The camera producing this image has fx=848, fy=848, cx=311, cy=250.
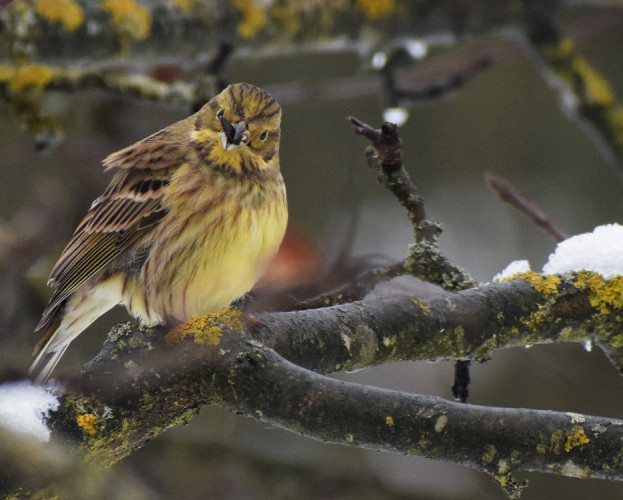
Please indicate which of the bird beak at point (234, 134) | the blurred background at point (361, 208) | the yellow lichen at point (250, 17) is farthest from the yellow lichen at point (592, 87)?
the bird beak at point (234, 134)

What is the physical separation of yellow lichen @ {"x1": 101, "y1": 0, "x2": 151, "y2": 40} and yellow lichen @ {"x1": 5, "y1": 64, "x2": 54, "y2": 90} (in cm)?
36

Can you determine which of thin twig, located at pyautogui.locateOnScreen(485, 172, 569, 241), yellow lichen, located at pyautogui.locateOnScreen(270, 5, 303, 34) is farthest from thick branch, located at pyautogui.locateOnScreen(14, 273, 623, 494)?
yellow lichen, located at pyautogui.locateOnScreen(270, 5, 303, 34)

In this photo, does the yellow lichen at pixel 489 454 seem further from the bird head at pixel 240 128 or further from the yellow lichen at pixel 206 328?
the bird head at pixel 240 128

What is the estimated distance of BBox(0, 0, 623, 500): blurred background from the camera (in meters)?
4.02

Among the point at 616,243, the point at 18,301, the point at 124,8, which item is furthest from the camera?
the point at 18,301

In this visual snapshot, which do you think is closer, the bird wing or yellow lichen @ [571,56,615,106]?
the bird wing

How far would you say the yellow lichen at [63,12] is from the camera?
10.7ft

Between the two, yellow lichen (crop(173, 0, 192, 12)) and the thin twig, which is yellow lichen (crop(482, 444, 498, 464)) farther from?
yellow lichen (crop(173, 0, 192, 12))

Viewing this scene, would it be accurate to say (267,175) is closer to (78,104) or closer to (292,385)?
(292,385)

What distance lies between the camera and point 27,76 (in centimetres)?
327

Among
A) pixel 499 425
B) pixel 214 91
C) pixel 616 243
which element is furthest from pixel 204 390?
pixel 214 91

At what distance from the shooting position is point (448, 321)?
86.7 inches

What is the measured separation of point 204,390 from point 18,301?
93.8 inches

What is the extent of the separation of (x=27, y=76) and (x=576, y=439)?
2.47 m
